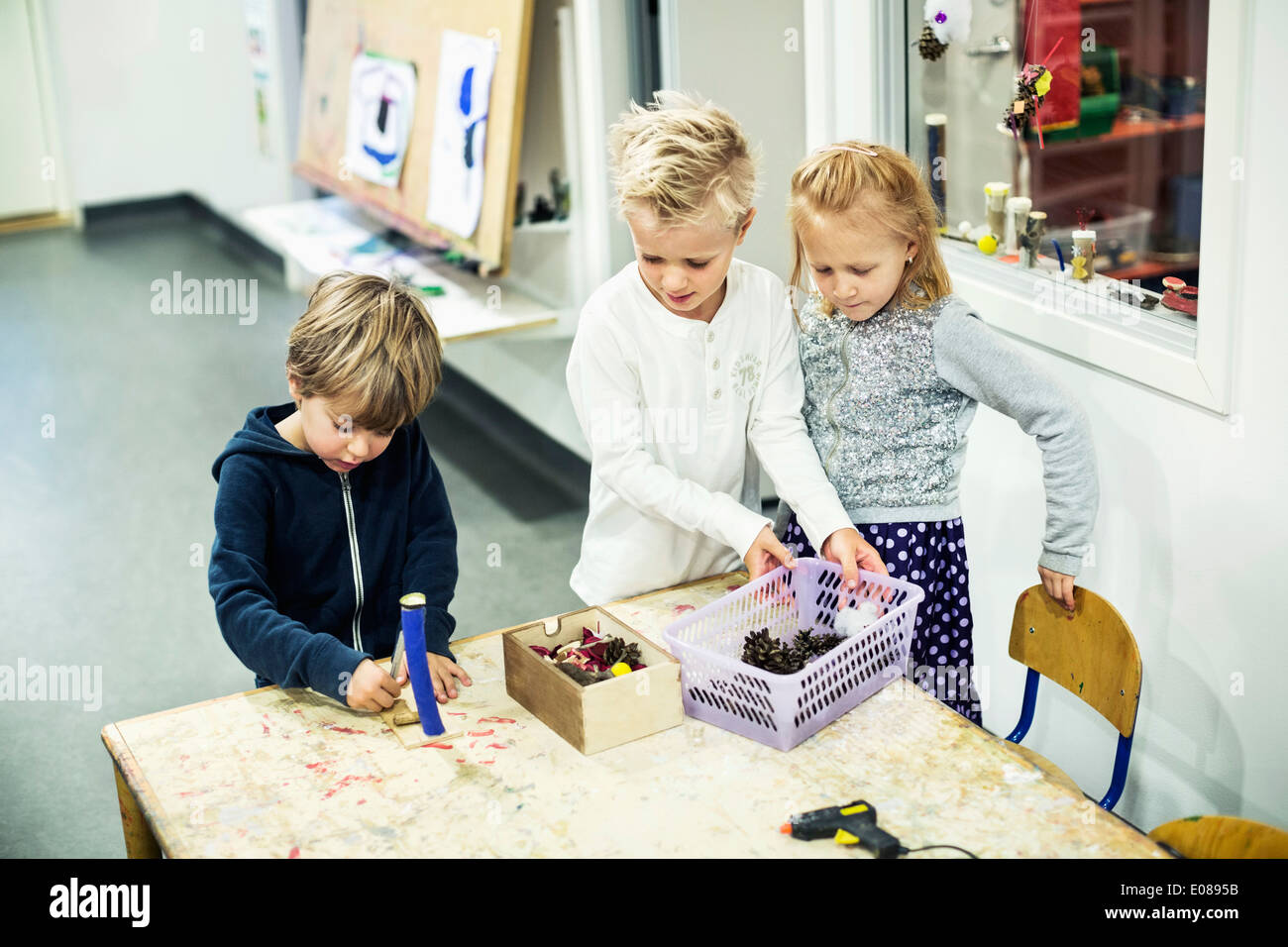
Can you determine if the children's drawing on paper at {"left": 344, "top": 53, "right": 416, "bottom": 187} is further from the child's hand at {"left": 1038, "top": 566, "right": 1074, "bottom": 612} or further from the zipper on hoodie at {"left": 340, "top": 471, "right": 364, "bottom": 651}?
the child's hand at {"left": 1038, "top": 566, "right": 1074, "bottom": 612}

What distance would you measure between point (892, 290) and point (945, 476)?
29cm

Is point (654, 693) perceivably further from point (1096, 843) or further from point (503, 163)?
point (503, 163)

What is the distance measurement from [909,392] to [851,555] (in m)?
0.27

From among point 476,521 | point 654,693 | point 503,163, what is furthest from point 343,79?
point 654,693

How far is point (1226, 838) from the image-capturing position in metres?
1.37

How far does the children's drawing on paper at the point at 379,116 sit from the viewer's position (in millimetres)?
4160

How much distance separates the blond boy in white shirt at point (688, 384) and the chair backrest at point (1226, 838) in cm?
48

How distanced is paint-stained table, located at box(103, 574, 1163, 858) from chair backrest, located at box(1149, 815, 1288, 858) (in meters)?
0.15

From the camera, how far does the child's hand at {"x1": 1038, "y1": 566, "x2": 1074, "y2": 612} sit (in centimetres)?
178

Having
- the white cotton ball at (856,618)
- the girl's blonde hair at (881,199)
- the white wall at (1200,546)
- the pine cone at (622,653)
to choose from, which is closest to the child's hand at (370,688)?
the pine cone at (622,653)

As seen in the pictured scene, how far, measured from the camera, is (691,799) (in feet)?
4.49

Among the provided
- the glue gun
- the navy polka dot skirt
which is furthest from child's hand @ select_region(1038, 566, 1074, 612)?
the glue gun

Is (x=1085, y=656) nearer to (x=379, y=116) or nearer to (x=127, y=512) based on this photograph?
(x=127, y=512)

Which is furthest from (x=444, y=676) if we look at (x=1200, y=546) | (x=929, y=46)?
(x=929, y=46)
